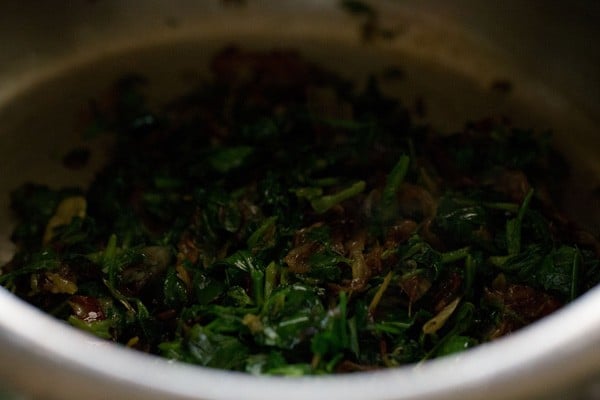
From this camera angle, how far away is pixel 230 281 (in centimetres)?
191

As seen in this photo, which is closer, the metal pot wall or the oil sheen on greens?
the oil sheen on greens

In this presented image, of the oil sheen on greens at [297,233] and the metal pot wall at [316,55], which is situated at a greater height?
the metal pot wall at [316,55]

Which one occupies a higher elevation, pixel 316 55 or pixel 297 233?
pixel 316 55

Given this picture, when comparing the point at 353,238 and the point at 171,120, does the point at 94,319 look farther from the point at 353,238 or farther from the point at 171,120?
the point at 171,120

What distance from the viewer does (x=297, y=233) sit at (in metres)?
2.03

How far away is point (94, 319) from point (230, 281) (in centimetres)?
37

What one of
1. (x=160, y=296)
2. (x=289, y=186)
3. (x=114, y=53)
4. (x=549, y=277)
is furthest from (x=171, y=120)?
(x=549, y=277)

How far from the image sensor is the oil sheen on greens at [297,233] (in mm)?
1753

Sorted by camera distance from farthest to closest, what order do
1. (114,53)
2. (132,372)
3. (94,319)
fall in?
(114,53) → (94,319) → (132,372)

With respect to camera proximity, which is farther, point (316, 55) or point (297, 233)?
point (316, 55)

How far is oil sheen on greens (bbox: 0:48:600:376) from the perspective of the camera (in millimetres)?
1753

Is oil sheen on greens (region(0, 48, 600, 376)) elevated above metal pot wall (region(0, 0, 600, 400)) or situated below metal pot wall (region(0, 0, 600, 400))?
below

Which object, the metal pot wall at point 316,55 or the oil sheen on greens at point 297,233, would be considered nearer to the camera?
the oil sheen on greens at point 297,233

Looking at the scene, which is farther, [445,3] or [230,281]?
[445,3]
